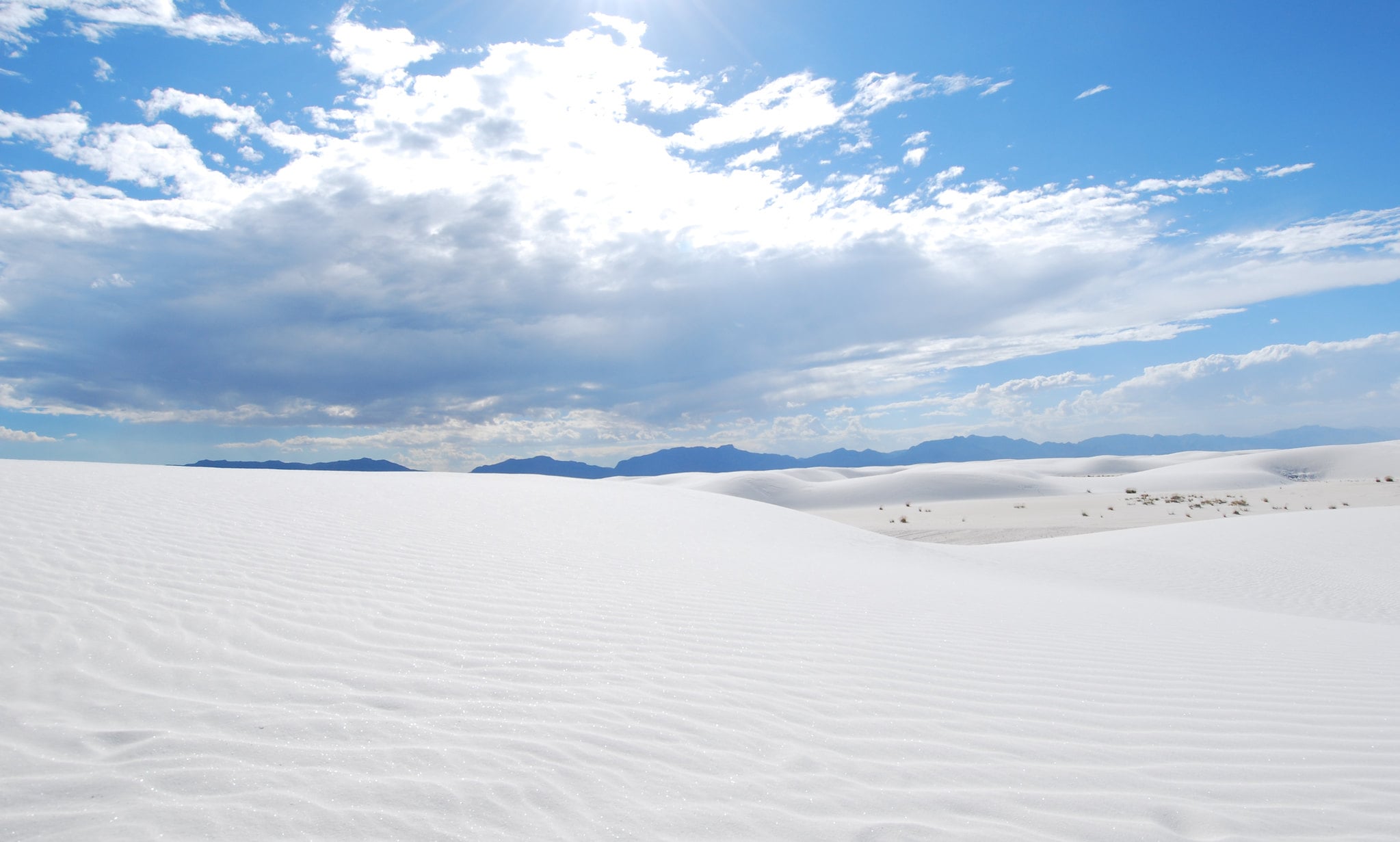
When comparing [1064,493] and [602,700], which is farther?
[1064,493]

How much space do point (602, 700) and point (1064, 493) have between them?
43.2 m

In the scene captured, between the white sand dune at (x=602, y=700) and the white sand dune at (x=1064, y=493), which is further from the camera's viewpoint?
the white sand dune at (x=1064, y=493)

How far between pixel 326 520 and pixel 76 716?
5630 millimetres

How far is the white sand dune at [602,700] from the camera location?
2.66 metres

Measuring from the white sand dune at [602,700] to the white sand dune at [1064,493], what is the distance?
17526mm

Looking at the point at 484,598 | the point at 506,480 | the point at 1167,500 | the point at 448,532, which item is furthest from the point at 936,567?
the point at 1167,500

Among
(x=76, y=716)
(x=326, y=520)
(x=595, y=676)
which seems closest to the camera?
(x=76, y=716)

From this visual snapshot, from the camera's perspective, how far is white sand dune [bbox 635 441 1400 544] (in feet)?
83.9

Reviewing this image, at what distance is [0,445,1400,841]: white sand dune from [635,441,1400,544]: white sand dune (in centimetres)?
1753

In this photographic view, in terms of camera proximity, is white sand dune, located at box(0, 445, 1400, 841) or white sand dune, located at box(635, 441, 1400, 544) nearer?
white sand dune, located at box(0, 445, 1400, 841)

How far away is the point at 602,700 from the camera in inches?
145

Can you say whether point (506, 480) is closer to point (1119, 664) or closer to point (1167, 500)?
point (1119, 664)

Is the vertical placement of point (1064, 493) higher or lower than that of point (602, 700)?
lower

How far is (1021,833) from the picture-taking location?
8.75 feet
